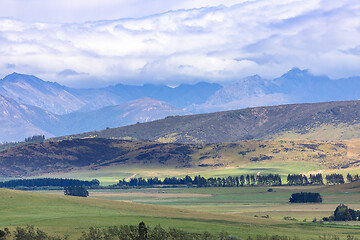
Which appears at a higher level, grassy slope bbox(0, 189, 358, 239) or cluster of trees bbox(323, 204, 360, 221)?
grassy slope bbox(0, 189, 358, 239)

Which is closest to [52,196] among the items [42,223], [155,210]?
[155,210]

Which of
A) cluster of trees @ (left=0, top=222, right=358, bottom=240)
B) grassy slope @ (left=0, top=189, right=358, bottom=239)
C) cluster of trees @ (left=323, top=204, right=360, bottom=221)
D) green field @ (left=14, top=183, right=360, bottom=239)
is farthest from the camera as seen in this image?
cluster of trees @ (left=323, top=204, right=360, bottom=221)

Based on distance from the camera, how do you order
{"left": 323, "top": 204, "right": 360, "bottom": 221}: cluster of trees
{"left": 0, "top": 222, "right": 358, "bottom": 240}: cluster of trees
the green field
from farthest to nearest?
{"left": 323, "top": 204, "right": 360, "bottom": 221}: cluster of trees < the green field < {"left": 0, "top": 222, "right": 358, "bottom": 240}: cluster of trees

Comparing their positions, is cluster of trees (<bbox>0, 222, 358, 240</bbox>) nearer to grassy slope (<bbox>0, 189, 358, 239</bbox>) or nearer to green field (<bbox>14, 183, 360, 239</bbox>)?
grassy slope (<bbox>0, 189, 358, 239</bbox>)

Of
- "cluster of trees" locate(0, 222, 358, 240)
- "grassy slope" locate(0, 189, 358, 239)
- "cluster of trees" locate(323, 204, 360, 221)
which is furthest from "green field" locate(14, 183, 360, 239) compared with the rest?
"cluster of trees" locate(0, 222, 358, 240)

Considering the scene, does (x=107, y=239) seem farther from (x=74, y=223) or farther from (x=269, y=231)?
(x=269, y=231)

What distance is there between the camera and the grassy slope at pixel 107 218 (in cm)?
11875

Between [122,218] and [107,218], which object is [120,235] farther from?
[122,218]

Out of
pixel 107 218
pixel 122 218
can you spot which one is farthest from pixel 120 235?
pixel 122 218

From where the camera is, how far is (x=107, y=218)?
128 meters

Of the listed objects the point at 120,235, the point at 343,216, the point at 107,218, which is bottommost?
the point at 343,216

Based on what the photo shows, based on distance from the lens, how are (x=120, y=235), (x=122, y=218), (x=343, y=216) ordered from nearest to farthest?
1. (x=120, y=235)
2. (x=122, y=218)
3. (x=343, y=216)

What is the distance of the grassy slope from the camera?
11875cm

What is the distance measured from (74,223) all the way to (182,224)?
20572 millimetres
